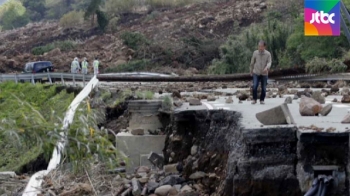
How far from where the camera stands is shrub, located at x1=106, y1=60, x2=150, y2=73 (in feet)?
183

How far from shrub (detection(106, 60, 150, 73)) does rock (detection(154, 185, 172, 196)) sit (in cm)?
4111

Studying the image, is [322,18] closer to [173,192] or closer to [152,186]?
[152,186]

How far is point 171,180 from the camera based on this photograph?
14906 mm

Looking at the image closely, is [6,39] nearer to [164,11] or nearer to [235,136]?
[164,11]

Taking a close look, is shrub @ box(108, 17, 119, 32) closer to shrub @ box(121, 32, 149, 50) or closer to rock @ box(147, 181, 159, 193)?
shrub @ box(121, 32, 149, 50)

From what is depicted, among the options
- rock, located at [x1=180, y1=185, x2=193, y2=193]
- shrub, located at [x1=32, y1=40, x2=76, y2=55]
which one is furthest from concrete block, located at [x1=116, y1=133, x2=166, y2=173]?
shrub, located at [x1=32, y1=40, x2=76, y2=55]

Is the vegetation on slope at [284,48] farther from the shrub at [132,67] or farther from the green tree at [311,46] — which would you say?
the shrub at [132,67]

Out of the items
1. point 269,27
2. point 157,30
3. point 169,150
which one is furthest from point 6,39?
point 169,150

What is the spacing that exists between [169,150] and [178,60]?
42.8 m

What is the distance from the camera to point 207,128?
1538cm

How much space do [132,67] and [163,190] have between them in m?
42.2

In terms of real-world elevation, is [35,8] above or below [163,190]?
above

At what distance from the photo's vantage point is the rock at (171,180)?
14.8 metres

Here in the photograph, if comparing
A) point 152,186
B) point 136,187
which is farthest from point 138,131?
point 152,186
